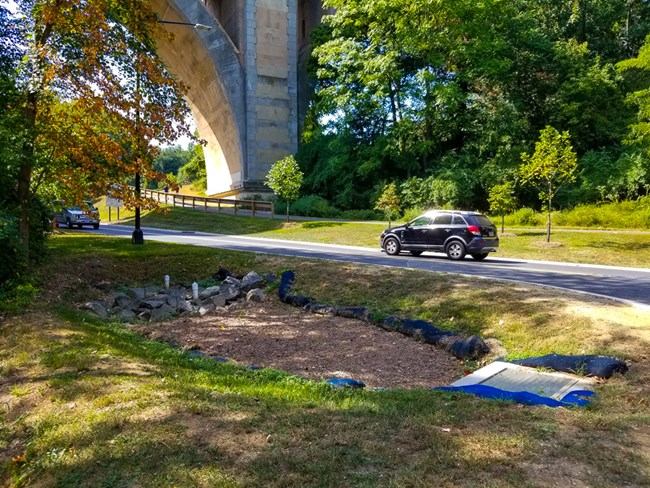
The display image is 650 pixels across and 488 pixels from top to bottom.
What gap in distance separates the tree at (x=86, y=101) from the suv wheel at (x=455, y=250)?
9.70 meters

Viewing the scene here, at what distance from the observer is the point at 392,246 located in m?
18.1

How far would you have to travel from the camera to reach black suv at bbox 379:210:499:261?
16234mm

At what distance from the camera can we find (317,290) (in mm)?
11812

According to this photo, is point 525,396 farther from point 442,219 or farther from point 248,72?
point 248,72

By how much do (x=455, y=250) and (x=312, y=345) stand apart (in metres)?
9.51

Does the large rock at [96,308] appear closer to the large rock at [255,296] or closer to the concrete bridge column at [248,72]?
the large rock at [255,296]

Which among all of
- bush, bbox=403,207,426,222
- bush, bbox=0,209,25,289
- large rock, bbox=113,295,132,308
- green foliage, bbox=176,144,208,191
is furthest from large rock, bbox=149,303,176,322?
green foliage, bbox=176,144,208,191

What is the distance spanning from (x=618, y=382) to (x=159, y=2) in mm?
42782

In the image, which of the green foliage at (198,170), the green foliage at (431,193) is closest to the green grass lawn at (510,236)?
the green foliage at (431,193)

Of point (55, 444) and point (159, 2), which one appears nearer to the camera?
point (55, 444)

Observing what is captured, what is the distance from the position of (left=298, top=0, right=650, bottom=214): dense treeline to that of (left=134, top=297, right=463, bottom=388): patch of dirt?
20.8 meters

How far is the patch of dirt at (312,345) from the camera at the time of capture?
694 cm

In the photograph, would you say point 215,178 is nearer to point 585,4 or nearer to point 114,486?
point 585,4

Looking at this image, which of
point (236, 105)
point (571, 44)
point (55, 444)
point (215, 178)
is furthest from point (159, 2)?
point (55, 444)
